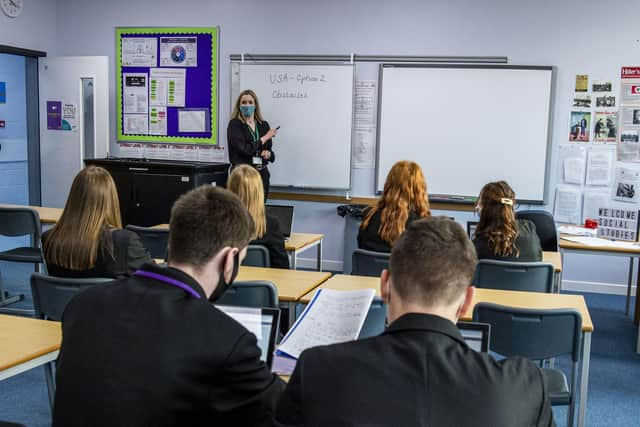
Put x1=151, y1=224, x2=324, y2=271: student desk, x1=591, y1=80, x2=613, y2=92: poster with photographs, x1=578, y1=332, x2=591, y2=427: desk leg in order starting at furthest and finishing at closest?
1. x1=591, y1=80, x2=613, y2=92: poster with photographs
2. x1=151, y1=224, x2=324, y2=271: student desk
3. x1=578, y1=332, x2=591, y2=427: desk leg

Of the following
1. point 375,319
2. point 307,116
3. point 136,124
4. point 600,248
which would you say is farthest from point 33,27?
point 375,319

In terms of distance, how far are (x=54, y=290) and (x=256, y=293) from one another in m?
0.89

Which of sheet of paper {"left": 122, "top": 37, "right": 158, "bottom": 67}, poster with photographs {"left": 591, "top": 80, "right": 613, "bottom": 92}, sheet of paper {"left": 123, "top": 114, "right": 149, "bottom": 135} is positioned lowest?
sheet of paper {"left": 123, "top": 114, "right": 149, "bottom": 135}

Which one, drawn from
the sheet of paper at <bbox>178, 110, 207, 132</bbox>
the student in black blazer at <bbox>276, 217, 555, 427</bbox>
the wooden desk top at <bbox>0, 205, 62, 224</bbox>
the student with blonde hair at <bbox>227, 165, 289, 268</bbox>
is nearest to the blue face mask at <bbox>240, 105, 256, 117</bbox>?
the sheet of paper at <bbox>178, 110, 207, 132</bbox>

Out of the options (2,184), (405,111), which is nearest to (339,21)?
(405,111)

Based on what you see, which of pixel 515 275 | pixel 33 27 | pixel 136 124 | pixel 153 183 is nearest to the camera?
pixel 515 275

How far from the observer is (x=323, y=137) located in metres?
6.69

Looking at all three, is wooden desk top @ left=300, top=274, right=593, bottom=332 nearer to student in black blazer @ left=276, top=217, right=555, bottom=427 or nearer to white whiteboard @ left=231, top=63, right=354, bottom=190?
student in black blazer @ left=276, top=217, right=555, bottom=427

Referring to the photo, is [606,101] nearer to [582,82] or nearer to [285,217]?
[582,82]

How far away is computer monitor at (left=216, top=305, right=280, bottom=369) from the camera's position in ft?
6.02

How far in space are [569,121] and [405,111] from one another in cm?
146

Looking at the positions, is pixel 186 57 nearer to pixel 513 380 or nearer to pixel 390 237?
pixel 390 237

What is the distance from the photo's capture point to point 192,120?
712cm

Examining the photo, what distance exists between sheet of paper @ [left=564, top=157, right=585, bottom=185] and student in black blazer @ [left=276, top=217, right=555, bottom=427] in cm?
525
